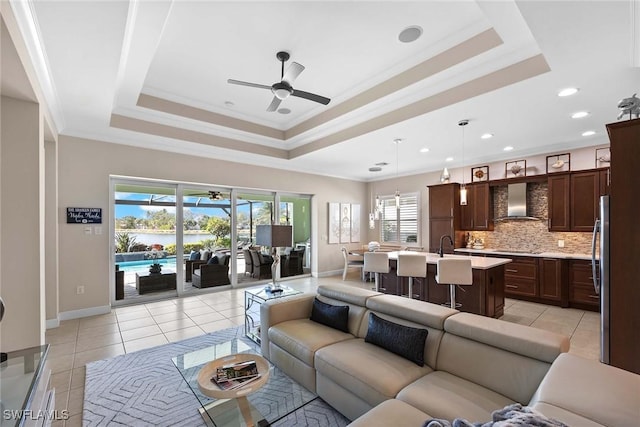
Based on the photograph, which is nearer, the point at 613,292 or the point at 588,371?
the point at 588,371

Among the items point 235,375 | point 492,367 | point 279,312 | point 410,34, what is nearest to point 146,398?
point 235,375

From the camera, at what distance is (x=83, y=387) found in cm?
270

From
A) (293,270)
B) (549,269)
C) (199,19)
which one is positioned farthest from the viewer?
(293,270)

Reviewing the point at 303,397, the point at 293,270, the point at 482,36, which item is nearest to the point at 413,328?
the point at 303,397

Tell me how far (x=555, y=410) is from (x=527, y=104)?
3.76 metres

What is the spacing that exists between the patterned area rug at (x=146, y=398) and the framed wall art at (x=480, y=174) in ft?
20.2

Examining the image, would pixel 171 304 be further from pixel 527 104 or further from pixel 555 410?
pixel 527 104

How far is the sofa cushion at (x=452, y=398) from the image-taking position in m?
1.61

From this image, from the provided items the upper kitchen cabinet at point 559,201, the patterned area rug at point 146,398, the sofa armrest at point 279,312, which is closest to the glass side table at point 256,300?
the patterned area rug at point 146,398

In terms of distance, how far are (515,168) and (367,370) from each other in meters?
6.06

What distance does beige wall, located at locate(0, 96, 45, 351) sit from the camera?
2.70m

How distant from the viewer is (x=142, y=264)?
17.9ft

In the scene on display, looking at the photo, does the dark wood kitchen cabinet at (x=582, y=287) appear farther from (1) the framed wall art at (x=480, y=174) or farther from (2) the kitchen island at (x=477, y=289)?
(1) the framed wall art at (x=480, y=174)

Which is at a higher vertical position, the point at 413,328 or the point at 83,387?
the point at 413,328
